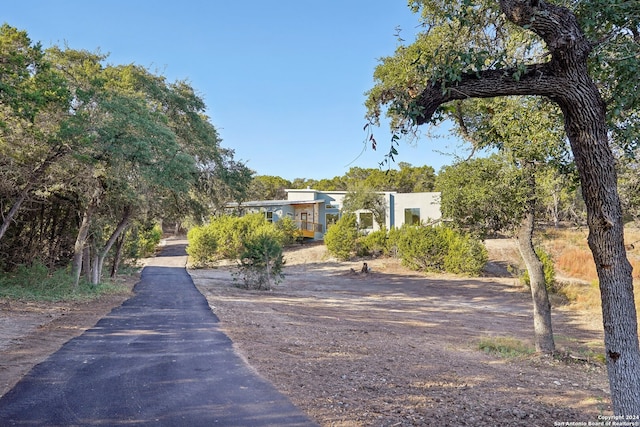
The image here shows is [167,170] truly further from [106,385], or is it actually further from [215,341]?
[106,385]

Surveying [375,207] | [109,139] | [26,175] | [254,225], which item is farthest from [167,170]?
[375,207]

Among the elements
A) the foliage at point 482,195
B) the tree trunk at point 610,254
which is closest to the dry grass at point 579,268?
the foliage at point 482,195

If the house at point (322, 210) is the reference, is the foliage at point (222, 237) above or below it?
below

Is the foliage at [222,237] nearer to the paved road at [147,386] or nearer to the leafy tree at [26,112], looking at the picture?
the leafy tree at [26,112]

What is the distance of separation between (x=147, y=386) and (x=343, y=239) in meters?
27.8

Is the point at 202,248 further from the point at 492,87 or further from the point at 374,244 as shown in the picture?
the point at 492,87

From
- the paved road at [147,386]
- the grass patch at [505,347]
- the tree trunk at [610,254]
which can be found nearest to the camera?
the tree trunk at [610,254]

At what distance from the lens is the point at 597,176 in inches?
137

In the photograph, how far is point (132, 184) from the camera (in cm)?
1383

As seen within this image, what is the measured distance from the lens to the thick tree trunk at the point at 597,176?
345 cm

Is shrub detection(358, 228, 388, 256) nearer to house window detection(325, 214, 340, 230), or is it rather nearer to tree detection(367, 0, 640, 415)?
house window detection(325, 214, 340, 230)

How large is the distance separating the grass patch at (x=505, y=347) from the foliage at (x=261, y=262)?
37.9 ft

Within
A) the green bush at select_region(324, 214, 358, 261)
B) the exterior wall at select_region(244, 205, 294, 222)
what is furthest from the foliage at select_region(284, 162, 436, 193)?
the green bush at select_region(324, 214, 358, 261)

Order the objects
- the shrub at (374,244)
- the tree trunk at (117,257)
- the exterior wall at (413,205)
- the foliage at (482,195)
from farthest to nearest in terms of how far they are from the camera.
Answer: the exterior wall at (413,205), the shrub at (374,244), the tree trunk at (117,257), the foliage at (482,195)
